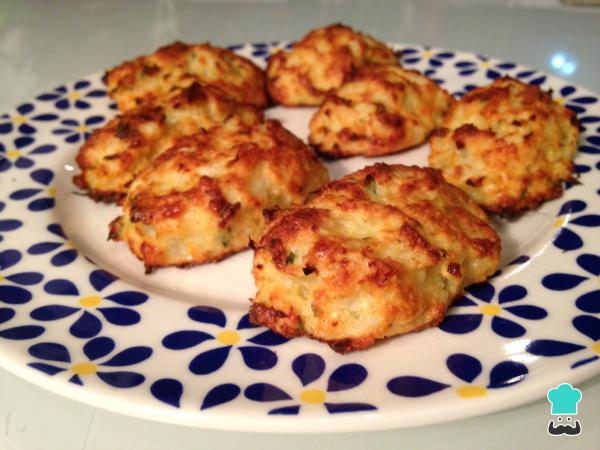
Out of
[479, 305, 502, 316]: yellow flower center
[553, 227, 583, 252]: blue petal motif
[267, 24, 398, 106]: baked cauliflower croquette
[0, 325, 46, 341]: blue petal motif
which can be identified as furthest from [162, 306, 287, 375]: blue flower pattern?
[267, 24, 398, 106]: baked cauliflower croquette

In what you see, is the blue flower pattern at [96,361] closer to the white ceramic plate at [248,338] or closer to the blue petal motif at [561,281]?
the white ceramic plate at [248,338]

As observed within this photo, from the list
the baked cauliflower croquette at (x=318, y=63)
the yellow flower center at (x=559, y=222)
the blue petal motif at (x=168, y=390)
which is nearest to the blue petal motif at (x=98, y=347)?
the blue petal motif at (x=168, y=390)

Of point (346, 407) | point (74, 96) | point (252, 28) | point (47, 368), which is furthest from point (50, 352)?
point (252, 28)

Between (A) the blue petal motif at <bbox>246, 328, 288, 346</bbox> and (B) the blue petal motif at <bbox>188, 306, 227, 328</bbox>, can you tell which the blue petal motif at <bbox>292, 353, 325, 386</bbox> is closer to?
(A) the blue petal motif at <bbox>246, 328, 288, 346</bbox>

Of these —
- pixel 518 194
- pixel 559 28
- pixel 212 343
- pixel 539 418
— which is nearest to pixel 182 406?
pixel 212 343

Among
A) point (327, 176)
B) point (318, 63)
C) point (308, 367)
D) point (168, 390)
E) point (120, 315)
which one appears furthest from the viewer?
point (318, 63)

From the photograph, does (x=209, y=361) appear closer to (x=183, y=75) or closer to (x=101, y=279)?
(x=101, y=279)

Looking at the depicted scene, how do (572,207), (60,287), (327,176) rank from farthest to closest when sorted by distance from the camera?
(327,176), (572,207), (60,287)
